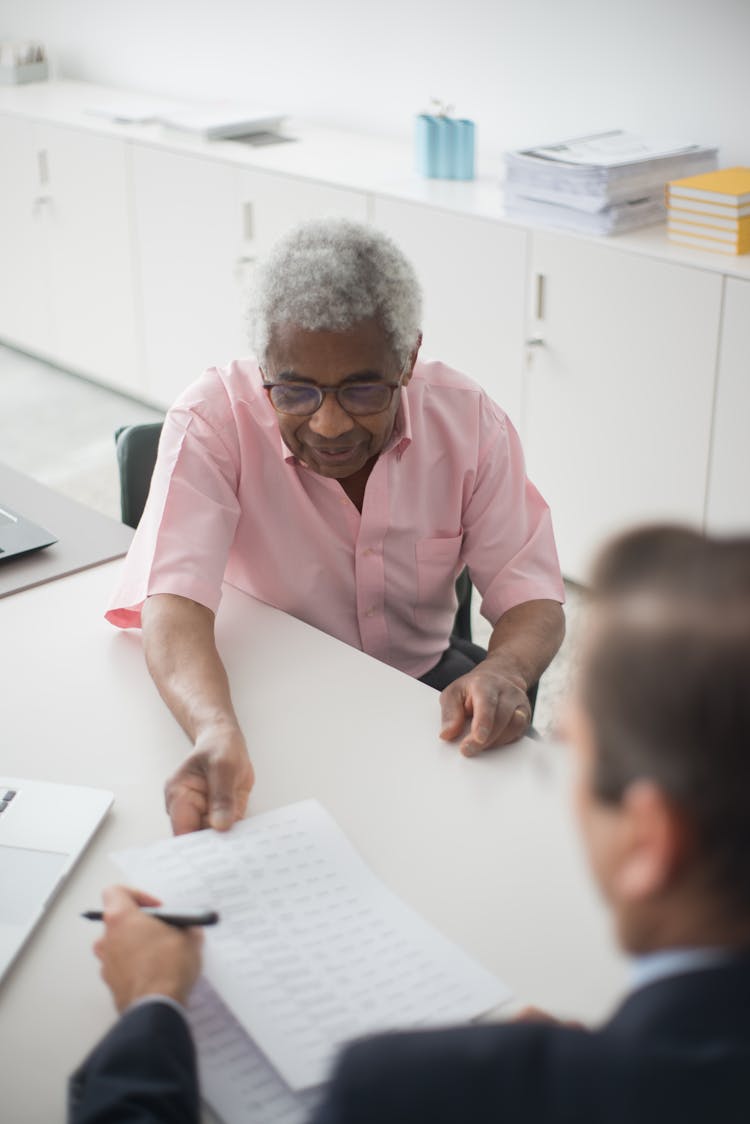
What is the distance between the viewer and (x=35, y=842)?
1.26 meters

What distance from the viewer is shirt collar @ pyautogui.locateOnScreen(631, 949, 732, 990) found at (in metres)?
0.64

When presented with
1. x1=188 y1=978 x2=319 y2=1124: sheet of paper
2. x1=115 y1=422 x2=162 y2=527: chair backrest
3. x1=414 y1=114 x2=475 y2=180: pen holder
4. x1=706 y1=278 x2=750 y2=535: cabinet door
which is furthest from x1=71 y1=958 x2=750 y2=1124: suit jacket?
x1=414 y1=114 x2=475 y2=180: pen holder

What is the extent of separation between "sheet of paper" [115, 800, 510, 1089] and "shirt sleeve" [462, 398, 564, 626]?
0.58m

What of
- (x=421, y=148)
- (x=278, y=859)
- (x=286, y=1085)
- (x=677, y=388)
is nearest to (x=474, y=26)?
(x=421, y=148)

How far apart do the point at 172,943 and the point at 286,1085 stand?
0.51 ft

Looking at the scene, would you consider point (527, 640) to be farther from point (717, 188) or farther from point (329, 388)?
point (717, 188)

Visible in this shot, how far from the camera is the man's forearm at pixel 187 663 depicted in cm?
142

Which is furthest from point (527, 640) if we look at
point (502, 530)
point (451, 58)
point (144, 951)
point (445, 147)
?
point (451, 58)

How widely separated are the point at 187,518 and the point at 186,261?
7.74ft

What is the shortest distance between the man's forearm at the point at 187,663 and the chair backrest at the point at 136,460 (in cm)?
41

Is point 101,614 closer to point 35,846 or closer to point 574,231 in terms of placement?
point 35,846

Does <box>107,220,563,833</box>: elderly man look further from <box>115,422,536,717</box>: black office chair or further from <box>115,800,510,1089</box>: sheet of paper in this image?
<box>115,800,510,1089</box>: sheet of paper

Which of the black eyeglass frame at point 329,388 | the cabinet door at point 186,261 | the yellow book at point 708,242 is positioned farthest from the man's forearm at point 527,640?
the cabinet door at point 186,261

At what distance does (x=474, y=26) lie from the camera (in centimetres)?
339
